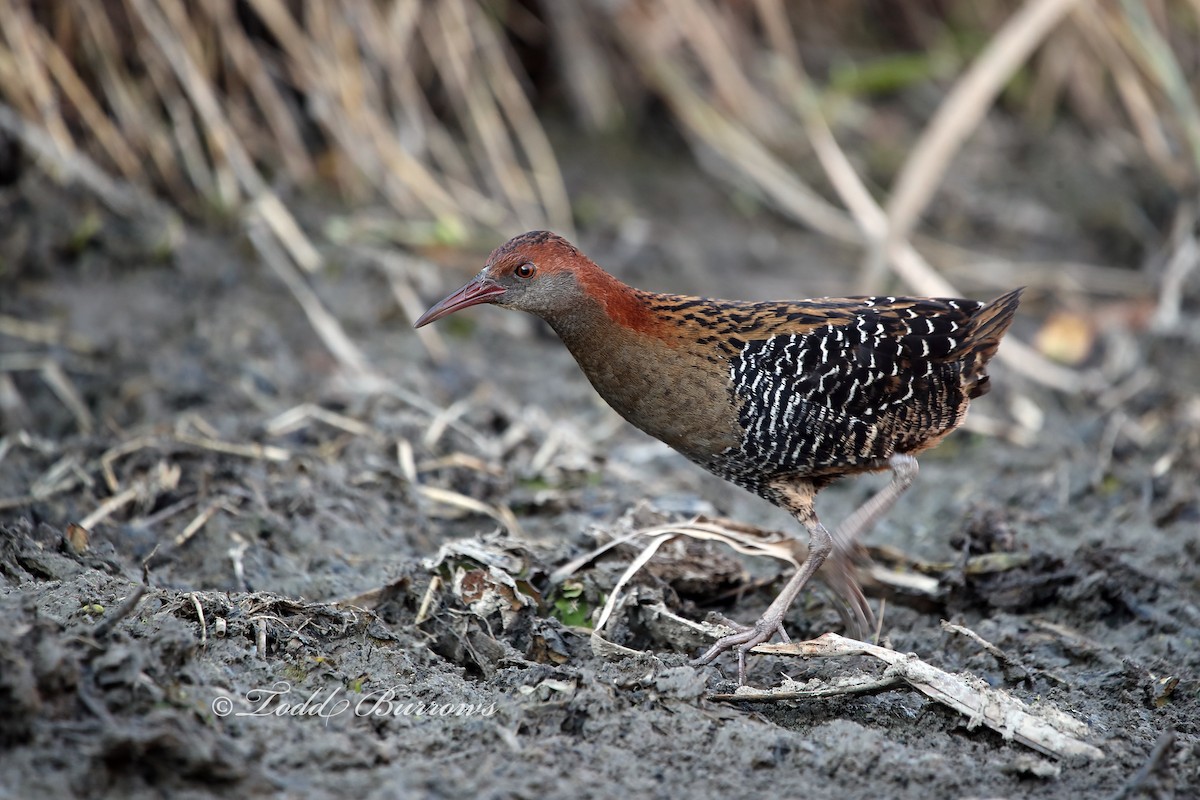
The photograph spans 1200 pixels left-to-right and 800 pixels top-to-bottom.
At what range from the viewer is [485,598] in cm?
335

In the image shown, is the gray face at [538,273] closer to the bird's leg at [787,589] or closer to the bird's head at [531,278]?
the bird's head at [531,278]

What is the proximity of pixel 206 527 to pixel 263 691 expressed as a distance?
124cm

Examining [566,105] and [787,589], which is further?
[566,105]

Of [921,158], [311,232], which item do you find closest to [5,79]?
[311,232]

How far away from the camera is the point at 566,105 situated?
7664mm

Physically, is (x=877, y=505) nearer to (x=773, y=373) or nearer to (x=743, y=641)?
(x=773, y=373)

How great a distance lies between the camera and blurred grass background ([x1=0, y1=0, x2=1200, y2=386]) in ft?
19.9

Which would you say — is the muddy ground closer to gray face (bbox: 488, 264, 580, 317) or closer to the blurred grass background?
the blurred grass background

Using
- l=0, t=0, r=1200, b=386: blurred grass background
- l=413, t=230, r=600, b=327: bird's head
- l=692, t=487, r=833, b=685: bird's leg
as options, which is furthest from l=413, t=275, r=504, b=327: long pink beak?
l=0, t=0, r=1200, b=386: blurred grass background

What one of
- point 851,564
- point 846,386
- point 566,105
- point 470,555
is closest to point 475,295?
point 470,555
